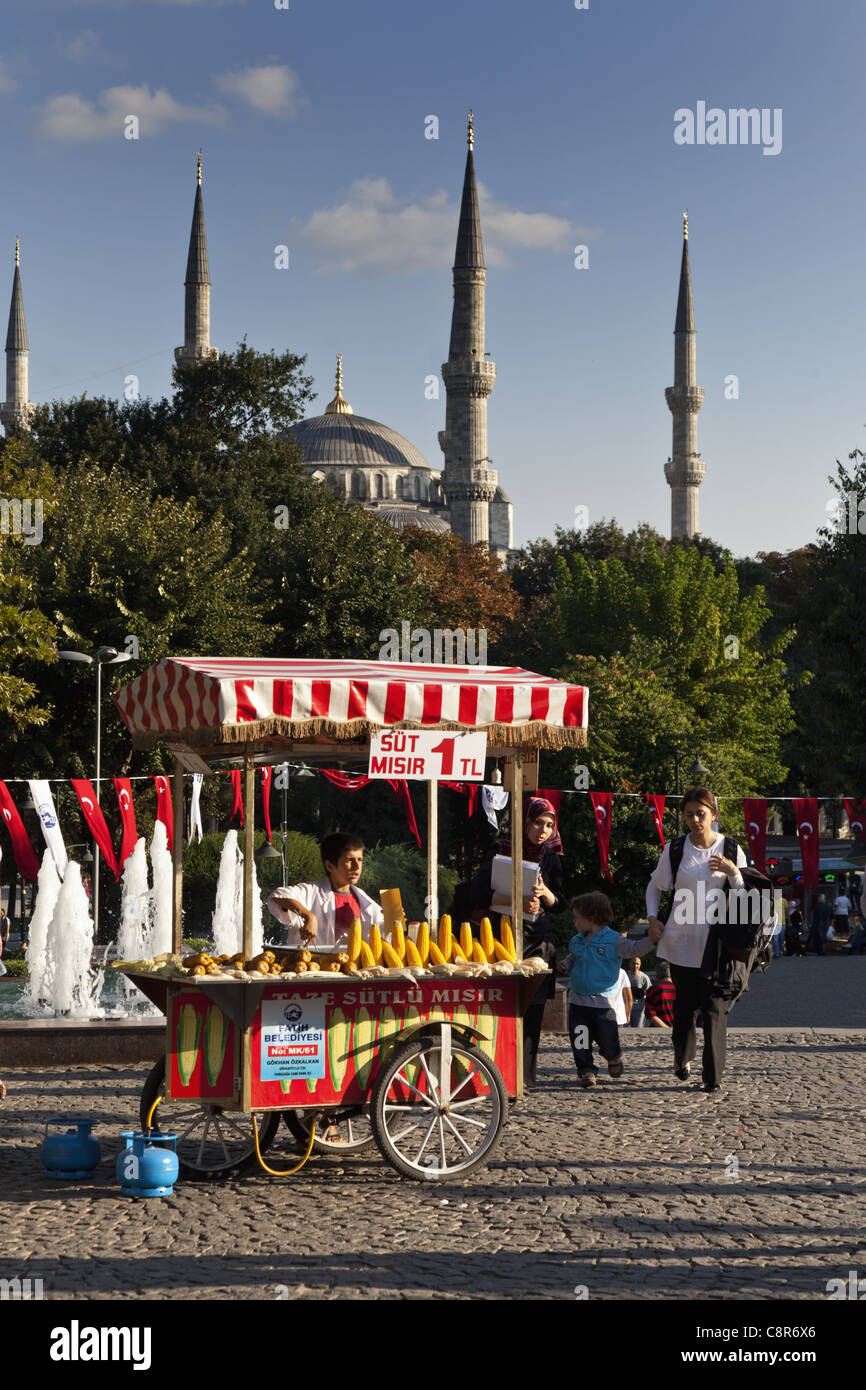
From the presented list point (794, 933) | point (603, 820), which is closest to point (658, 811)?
point (603, 820)

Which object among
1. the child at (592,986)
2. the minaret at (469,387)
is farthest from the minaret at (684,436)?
the child at (592,986)

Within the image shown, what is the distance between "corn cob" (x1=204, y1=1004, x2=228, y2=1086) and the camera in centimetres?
755

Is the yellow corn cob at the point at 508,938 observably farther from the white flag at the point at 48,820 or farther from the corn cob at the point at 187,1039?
the white flag at the point at 48,820

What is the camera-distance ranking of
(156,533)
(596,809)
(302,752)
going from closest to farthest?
1. (302,752)
2. (596,809)
3. (156,533)

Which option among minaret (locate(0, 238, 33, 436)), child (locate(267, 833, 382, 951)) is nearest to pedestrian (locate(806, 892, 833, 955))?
child (locate(267, 833, 382, 951))

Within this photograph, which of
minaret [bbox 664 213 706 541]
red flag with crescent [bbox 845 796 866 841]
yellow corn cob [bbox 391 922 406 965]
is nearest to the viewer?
yellow corn cob [bbox 391 922 406 965]

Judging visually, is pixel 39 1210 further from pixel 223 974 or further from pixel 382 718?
pixel 382 718

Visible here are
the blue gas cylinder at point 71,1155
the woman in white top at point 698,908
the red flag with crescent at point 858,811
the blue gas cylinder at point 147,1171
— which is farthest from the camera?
the red flag with crescent at point 858,811

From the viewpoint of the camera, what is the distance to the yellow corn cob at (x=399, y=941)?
802cm

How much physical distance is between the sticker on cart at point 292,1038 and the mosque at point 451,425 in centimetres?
7175

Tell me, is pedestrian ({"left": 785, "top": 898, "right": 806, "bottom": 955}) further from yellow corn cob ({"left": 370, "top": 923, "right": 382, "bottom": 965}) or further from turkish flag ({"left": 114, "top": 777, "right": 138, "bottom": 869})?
yellow corn cob ({"left": 370, "top": 923, "right": 382, "bottom": 965})

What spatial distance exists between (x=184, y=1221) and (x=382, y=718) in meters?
2.48

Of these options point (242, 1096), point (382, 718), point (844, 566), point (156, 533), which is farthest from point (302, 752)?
point (156, 533)

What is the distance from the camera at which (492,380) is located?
9938 centimetres
